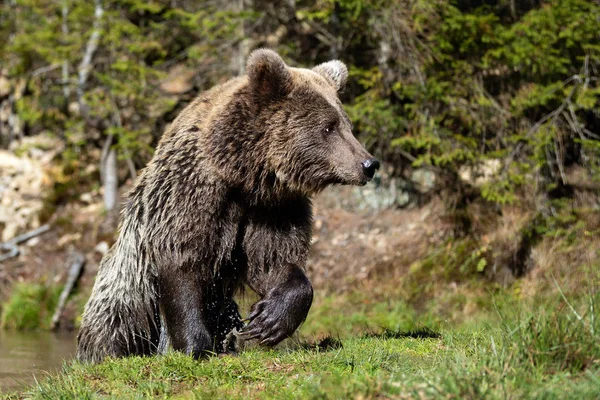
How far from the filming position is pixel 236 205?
19.2 feet

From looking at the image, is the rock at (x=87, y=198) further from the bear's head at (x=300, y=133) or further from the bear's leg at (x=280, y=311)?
the bear's leg at (x=280, y=311)

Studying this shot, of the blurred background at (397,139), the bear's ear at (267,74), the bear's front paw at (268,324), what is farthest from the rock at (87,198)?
the bear's front paw at (268,324)

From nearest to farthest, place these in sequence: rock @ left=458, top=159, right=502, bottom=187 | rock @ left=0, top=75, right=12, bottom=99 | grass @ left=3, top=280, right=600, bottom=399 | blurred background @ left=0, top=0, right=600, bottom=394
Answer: grass @ left=3, top=280, right=600, bottom=399, blurred background @ left=0, top=0, right=600, bottom=394, rock @ left=458, top=159, right=502, bottom=187, rock @ left=0, top=75, right=12, bottom=99

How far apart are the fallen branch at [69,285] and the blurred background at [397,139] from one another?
0.12 ft

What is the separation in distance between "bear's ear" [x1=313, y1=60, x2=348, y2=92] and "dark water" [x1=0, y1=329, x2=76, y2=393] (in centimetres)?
353

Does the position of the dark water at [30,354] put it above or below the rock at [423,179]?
below

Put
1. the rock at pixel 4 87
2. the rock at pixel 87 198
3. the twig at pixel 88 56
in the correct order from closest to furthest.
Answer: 1. the twig at pixel 88 56
2. the rock at pixel 87 198
3. the rock at pixel 4 87

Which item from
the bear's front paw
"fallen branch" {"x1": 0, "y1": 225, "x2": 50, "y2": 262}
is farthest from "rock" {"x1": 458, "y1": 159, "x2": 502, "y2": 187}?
"fallen branch" {"x1": 0, "y1": 225, "x2": 50, "y2": 262}

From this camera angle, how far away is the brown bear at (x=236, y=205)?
563cm

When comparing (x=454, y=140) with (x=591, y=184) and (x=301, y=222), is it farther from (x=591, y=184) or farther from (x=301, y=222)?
(x=301, y=222)

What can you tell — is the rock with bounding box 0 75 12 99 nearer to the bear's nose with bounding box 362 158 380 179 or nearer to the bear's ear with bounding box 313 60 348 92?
the bear's ear with bounding box 313 60 348 92

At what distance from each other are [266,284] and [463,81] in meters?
7.03

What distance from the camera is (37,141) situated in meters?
18.4

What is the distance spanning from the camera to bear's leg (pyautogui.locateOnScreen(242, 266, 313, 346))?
554 centimetres
